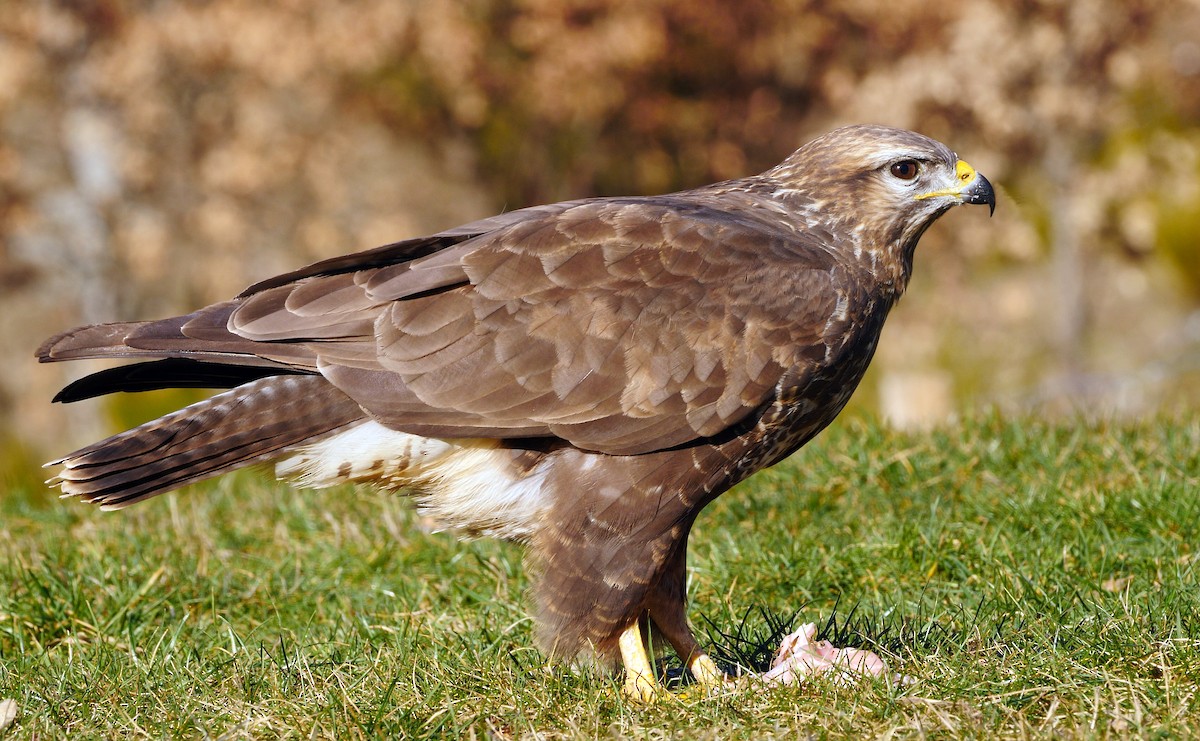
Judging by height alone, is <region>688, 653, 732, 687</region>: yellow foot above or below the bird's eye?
below

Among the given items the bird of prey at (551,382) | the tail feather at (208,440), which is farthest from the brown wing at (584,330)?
the tail feather at (208,440)

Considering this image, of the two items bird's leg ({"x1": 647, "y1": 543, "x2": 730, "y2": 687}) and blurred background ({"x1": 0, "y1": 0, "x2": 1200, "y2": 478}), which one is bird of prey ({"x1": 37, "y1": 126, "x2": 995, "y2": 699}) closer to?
bird's leg ({"x1": 647, "y1": 543, "x2": 730, "y2": 687})

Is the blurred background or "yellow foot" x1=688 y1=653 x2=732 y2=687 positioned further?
the blurred background

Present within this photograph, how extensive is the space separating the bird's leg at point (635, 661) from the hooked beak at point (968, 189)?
153 cm

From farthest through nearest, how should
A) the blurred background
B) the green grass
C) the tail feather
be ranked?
the blurred background < the tail feather < the green grass

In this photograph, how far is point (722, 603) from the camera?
4.45 m

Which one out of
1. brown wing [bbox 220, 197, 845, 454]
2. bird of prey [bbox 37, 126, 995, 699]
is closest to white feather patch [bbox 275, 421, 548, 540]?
bird of prey [bbox 37, 126, 995, 699]

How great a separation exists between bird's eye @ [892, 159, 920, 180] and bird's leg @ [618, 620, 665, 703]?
1.52 metres

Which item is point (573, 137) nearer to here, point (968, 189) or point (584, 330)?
point (968, 189)

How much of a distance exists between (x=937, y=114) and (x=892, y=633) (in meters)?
9.89

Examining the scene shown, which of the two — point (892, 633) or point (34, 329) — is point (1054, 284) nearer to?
point (892, 633)

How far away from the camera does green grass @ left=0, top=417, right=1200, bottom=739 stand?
10.8 feet

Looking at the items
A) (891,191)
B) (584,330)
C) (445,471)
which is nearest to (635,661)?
(445,471)

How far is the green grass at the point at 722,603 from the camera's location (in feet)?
10.8
